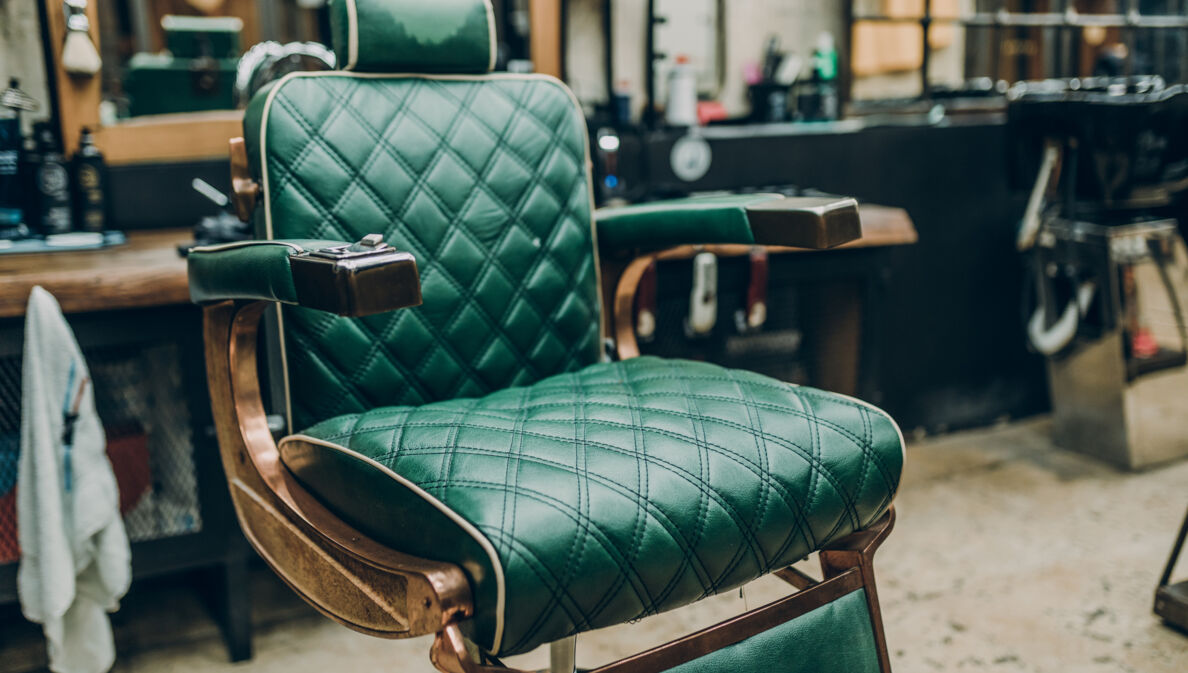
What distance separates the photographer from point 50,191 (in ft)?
5.96

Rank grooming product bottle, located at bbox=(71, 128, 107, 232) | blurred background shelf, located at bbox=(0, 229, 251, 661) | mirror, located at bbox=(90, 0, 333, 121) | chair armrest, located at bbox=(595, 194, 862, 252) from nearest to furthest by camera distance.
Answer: chair armrest, located at bbox=(595, 194, 862, 252)
blurred background shelf, located at bbox=(0, 229, 251, 661)
grooming product bottle, located at bbox=(71, 128, 107, 232)
mirror, located at bbox=(90, 0, 333, 121)

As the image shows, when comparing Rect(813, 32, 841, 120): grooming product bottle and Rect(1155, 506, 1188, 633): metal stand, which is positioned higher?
Rect(813, 32, 841, 120): grooming product bottle

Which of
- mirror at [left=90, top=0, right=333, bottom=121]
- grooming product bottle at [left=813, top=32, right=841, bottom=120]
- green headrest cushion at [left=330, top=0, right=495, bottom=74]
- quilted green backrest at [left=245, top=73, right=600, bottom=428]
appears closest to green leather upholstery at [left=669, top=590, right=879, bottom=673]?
quilted green backrest at [left=245, top=73, right=600, bottom=428]

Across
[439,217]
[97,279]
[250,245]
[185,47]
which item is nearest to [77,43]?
[97,279]

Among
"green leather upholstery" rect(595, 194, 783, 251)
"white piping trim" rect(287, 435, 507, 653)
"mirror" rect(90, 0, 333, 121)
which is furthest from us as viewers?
"mirror" rect(90, 0, 333, 121)

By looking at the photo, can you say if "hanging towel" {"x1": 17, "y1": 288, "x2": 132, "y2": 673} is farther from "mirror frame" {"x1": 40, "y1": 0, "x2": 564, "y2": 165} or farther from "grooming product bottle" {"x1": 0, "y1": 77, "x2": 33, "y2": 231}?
"mirror frame" {"x1": 40, "y1": 0, "x2": 564, "y2": 165}

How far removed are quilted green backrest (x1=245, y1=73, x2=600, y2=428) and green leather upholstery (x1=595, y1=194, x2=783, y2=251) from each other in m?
0.05

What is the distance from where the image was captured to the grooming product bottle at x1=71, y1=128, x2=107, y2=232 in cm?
186

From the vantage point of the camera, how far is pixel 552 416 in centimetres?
111

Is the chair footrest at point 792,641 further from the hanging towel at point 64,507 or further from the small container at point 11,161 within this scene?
the small container at point 11,161

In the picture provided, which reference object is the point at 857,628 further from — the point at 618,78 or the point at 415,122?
the point at 618,78

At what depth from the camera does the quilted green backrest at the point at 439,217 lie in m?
1.26

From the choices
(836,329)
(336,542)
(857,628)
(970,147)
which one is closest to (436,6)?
(336,542)

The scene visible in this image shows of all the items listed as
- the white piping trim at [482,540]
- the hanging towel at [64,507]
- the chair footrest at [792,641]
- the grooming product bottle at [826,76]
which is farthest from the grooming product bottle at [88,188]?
the grooming product bottle at [826,76]
